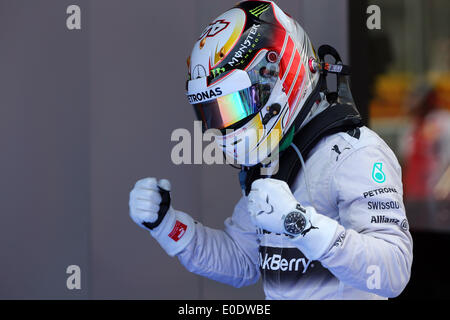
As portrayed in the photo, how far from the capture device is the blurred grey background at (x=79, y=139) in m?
2.13

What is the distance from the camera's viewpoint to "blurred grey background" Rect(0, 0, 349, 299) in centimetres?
213

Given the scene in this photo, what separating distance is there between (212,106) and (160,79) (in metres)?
0.77

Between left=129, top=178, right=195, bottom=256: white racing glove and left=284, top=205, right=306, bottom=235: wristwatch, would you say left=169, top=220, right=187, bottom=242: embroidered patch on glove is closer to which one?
left=129, top=178, right=195, bottom=256: white racing glove

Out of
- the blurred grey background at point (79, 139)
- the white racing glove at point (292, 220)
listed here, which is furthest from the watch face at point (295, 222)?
the blurred grey background at point (79, 139)

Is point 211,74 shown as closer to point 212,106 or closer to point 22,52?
point 212,106

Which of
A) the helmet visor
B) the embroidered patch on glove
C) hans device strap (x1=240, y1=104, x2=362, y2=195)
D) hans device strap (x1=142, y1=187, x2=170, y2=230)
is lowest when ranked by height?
the embroidered patch on glove

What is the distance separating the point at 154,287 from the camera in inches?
88.0

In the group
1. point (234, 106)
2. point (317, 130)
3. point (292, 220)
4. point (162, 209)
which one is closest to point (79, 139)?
point (162, 209)

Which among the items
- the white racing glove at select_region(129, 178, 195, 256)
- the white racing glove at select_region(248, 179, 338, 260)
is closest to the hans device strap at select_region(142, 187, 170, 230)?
the white racing glove at select_region(129, 178, 195, 256)

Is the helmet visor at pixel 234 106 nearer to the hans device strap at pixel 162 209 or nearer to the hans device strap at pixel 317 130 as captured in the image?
the hans device strap at pixel 317 130

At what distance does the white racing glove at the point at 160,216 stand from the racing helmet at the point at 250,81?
9.1 inches

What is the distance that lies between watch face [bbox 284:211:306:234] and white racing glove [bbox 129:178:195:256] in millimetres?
478

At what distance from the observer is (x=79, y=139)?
2154 millimetres

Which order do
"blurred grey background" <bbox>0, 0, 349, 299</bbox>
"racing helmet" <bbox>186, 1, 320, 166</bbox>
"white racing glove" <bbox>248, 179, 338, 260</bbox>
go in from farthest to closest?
"blurred grey background" <bbox>0, 0, 349, 299</bbox> → "racing helmet" <bbox>186, 1, 320, 166</bbox> → "white racing glove" <bbox>248, 179, 338, 260</bbox>
